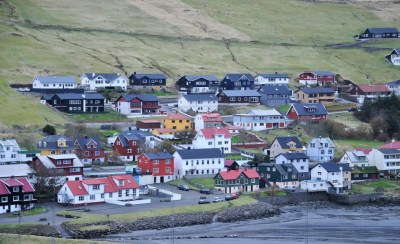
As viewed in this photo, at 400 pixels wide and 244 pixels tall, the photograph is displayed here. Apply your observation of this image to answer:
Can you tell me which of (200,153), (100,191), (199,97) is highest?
(199,97)

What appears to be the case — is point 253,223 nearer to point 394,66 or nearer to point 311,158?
point 311,158

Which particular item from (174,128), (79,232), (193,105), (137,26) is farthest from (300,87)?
(79,232)

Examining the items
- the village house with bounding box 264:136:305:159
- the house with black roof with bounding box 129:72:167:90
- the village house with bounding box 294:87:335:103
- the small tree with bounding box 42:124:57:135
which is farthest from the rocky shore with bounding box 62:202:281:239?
the house with black roof with bounding box 129:72:167:90

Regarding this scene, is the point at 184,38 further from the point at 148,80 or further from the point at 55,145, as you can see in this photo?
the point at 55,145

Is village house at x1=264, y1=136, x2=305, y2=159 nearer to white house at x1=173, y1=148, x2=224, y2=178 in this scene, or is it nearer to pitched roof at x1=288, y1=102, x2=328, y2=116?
white house at x1=173, y1=148, x2=224, y2=178

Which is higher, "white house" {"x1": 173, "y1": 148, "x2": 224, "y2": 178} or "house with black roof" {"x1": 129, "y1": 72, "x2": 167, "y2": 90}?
"house with black roof" {"x1": 129, "y1": 72, "x2": 167, "y2": 90}

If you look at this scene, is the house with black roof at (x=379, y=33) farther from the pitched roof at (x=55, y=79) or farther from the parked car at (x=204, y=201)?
the parked car at (x=204, y=201)

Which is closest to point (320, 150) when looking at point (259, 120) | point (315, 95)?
point (259, 120)
